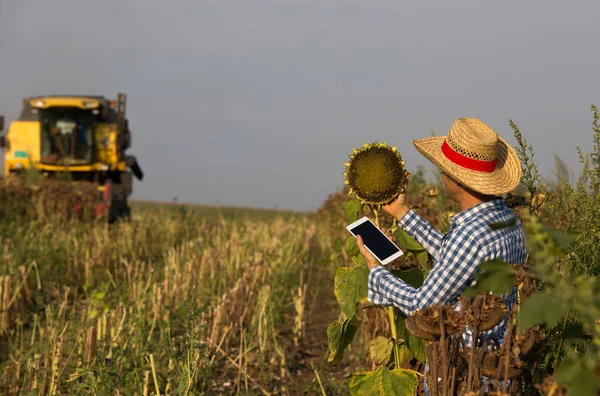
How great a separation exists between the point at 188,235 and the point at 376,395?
11334mm

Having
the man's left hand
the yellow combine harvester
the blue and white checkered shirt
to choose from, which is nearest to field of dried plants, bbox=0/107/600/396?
the blue and white checkered shirt

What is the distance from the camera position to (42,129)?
51.7 feet

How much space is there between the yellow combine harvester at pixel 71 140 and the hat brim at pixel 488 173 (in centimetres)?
1296

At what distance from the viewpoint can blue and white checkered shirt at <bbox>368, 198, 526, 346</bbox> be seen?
8.39ft

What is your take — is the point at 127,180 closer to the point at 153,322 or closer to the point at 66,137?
the point at 66,137

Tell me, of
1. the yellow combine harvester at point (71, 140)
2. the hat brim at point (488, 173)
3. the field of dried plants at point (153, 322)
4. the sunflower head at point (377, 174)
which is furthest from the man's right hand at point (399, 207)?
the yellow combine harvester at point (71, 140)

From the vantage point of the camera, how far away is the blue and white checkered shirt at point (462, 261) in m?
2.56

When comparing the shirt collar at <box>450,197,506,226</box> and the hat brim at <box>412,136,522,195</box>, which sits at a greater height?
the hat brim at <box>412,136,522,195</box>

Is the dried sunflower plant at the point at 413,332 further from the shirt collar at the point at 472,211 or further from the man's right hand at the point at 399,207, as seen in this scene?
the shirt collar at the point at 472,211

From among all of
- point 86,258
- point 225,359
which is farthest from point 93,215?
point 225,359

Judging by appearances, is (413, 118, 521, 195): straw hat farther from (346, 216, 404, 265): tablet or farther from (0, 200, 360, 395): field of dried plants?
(0, 200, 360, 395): field of dried plants

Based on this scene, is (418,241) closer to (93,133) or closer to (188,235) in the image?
(188,235)

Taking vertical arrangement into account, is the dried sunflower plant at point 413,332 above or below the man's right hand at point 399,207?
below

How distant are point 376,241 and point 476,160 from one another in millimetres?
496
